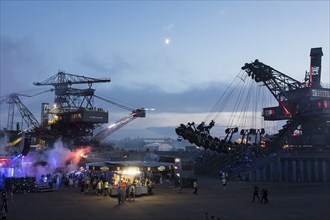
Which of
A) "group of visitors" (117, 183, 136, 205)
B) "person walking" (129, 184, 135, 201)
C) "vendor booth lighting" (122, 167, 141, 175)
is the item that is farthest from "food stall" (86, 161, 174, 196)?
"person walking" (129, 184, 135, 201)

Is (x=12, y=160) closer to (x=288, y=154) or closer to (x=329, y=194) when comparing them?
(x=329, y=194)

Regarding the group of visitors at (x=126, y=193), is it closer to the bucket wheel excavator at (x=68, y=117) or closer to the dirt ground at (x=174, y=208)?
the dirt ground at (x=174, y=208)

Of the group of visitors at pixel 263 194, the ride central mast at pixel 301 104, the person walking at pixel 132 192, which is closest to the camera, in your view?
the group of visitors at pixel 263 194

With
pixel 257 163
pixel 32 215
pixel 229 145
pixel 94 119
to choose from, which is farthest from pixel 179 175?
pixel 94 119

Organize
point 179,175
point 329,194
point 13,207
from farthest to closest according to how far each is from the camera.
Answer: point 179,175 → point 329,194 → point 13,207

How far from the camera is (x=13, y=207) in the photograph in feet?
85.5

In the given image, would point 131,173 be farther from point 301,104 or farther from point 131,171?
point 301,104

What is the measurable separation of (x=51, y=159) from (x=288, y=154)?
34.9 meters

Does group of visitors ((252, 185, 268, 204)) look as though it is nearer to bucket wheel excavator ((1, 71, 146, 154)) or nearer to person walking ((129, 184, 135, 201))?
person walking ((129, 184, 135, 201))

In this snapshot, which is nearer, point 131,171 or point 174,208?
point 174,208

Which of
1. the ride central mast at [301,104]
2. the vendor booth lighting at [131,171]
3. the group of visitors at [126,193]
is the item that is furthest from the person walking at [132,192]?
the ride central mast at [301,104]

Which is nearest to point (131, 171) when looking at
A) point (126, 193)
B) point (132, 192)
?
point (126, 193)

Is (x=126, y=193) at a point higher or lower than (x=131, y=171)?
lower

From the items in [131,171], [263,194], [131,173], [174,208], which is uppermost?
[131,171]
